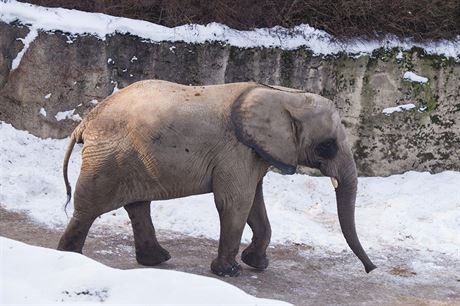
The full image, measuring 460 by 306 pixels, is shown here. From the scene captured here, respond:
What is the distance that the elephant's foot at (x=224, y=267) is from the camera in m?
7.82

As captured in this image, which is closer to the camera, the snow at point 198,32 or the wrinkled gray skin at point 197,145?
the wrinkled gray skin at point 197,145

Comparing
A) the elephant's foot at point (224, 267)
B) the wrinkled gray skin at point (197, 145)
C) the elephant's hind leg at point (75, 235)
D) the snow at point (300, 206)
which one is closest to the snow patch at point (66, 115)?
the snow at point (300, 206)

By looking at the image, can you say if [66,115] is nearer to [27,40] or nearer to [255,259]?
[27,40]

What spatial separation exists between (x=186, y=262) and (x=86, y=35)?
444 centimetres

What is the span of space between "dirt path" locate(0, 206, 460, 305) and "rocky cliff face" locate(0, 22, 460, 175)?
2.47m

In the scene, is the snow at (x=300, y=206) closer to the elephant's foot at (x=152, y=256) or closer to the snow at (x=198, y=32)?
the elephant's foot at (x=152, y=256)

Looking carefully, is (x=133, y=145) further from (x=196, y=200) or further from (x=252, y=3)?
(x=252, y=3)

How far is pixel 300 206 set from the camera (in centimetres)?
1099

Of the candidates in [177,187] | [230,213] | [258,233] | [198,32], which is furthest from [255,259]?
[198,32]

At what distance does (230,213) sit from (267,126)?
848 millimetres

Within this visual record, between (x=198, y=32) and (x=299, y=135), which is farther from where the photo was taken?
(x=198, y=32)

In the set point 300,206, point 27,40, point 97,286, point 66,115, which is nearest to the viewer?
point 97,286

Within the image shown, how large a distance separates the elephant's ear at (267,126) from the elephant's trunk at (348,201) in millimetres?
552

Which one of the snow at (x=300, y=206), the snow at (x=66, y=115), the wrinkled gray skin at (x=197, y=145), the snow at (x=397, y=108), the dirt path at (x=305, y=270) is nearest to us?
the wrinkled gray skin at (x=197, y=145)
